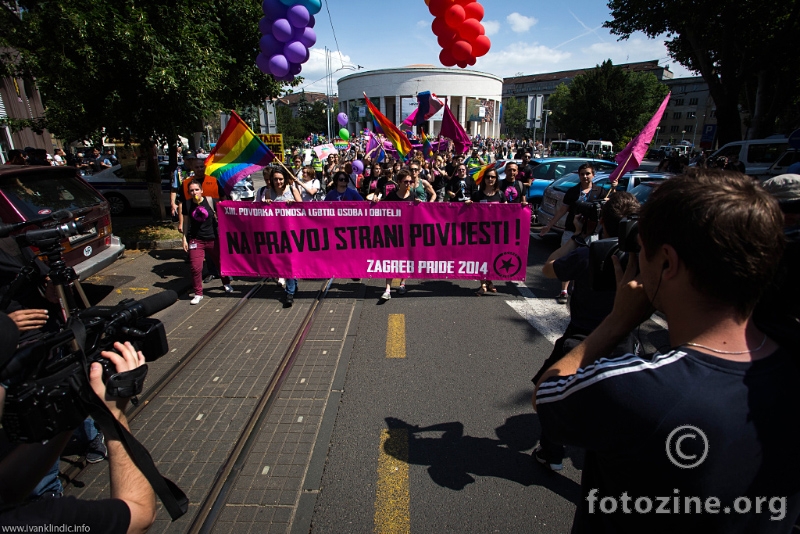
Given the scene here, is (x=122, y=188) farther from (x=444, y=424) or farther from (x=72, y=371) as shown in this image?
(x=72, y=371)

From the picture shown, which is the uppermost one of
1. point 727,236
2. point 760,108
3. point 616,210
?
point 760,108

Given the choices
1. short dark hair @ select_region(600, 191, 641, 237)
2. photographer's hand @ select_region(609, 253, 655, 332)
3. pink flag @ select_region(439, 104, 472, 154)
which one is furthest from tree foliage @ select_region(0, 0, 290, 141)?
photographer's hand @ select_region(609, 253, 655, 332)

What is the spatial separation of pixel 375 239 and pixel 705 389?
5533 mm

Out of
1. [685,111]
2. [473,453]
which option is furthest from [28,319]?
[685,111]

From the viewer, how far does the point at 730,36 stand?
62.7 ft

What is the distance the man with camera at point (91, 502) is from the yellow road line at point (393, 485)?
1640mm

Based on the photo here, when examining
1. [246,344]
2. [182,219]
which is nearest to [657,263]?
[246,344]

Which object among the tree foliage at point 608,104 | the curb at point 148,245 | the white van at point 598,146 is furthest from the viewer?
the tree foliage at point 608,104

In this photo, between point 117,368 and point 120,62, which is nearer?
point 117,368

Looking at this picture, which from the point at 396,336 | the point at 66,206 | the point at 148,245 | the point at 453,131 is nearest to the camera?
the point at 396,336

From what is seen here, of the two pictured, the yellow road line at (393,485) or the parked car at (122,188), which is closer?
the yellow road line at (393,485)

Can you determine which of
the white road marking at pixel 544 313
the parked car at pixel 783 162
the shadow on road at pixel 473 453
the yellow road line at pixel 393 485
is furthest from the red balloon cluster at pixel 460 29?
the yellow road line at pixel 393 485

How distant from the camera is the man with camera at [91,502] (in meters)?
1.08

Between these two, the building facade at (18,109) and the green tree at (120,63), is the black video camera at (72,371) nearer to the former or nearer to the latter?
the green tree at (120,63)
